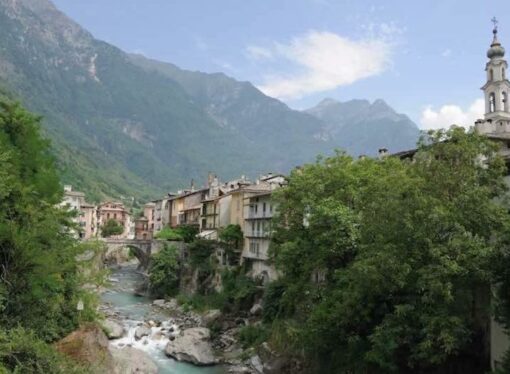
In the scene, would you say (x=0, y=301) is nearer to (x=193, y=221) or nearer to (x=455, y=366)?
(x=455, y=366)

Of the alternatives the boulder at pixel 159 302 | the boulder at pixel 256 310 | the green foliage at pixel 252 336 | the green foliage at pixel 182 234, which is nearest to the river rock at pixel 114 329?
the green foliage at pixel 252 336

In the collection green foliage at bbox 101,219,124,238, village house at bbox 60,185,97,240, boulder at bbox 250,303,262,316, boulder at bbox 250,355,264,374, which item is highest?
Answer: village house at bbox 60,185,97,240

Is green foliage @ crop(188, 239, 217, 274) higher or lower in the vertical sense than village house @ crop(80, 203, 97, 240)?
lower

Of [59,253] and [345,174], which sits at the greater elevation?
[345,174]

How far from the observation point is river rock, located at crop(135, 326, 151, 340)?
4523 cm

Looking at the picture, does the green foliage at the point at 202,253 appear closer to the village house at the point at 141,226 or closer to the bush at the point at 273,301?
the bush at the point at 273,301

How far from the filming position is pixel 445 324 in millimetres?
18938

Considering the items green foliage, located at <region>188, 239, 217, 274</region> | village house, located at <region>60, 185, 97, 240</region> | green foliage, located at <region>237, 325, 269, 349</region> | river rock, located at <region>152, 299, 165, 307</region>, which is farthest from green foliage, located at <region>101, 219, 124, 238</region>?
green foliage, located at <region>237, 325, 269, 349</region>

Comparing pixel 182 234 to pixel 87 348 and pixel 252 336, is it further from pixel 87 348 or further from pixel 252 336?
pixel 87 348

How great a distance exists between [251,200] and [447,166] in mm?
35976

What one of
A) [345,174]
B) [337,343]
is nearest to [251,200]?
[345,174]

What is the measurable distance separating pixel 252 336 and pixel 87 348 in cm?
1628

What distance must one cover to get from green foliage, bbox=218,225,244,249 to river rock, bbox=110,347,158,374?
23.2m

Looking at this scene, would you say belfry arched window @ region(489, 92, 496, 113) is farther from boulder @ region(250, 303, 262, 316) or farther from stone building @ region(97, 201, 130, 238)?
stone building @ region(97, 201, 130, 238)
